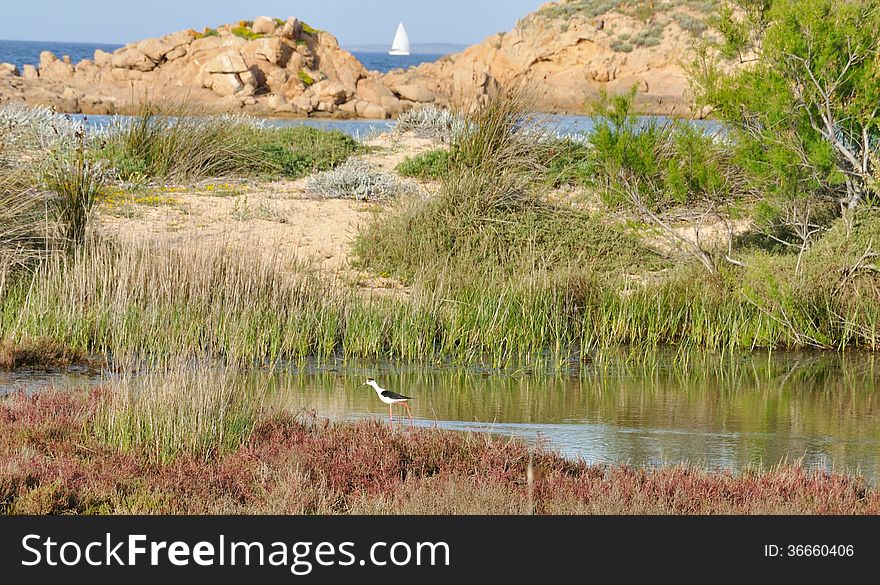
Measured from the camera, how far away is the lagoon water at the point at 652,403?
24.3 ft

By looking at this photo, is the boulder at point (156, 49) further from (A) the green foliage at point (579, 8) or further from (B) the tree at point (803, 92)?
(B) the tree at point (803, 92)

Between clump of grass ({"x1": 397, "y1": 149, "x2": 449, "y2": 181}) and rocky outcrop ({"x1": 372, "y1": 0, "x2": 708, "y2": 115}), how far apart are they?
33958 mm

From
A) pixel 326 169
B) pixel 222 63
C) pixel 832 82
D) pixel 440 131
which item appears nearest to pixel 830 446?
pixel 832 82

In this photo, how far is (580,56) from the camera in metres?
61.3

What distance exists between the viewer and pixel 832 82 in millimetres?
10797

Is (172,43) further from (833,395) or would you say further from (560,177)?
(833,395)

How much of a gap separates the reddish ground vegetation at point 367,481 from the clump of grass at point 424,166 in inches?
440

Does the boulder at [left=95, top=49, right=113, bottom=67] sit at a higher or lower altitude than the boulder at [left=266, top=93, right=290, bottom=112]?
higher

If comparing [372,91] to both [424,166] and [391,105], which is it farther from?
[424,166]

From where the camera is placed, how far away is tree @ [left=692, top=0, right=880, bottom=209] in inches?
416

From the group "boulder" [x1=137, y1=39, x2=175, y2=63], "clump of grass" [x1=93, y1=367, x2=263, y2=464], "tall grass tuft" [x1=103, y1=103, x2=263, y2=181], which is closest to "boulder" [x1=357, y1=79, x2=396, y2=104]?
"boulder" [x1=137, y1=39, x2=175, y2=63]

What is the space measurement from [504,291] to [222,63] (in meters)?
41.3

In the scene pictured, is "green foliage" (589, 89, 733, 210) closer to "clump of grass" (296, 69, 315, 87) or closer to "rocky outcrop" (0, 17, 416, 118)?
"rocky outcrop" (0, 17, 416, 118)

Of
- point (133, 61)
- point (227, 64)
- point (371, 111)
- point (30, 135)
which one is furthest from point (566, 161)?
point (133, 61)
